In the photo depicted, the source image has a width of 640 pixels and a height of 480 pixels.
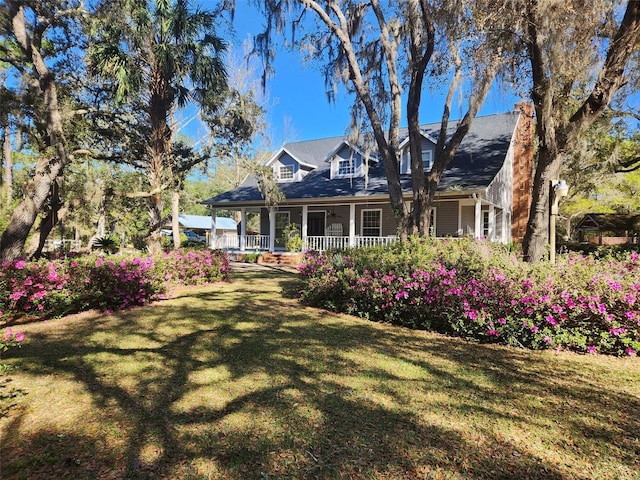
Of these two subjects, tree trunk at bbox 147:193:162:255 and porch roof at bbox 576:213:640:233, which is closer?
tree trunk at bbox 147:193:162:255

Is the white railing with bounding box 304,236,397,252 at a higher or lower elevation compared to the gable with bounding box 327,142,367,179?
lower

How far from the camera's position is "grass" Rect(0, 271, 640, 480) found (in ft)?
7.84

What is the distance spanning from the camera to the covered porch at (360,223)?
1516 centimetres

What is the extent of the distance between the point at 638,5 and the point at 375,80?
A: 617cm

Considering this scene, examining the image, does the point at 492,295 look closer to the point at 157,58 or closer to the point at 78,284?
the point at 78,284

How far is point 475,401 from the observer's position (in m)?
3.33

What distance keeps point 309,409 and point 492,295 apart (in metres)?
3.63

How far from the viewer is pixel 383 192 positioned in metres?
14.9

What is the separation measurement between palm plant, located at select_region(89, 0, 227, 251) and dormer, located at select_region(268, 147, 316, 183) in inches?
376

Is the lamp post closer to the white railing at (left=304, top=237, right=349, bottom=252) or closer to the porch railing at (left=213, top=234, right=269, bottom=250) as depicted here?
the white railing at (left=304, top=237, right=349, bottom=252)

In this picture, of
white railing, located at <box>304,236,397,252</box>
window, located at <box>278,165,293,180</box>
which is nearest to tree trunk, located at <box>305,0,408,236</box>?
white railing, located at <box>304,236,397,252</box>

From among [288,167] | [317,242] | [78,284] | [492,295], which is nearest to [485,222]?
[317,242]

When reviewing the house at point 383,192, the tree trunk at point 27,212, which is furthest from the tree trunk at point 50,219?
the house at point 383,192

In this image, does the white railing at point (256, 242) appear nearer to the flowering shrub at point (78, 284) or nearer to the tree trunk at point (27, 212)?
the flowering shrub at point (78, 284)
